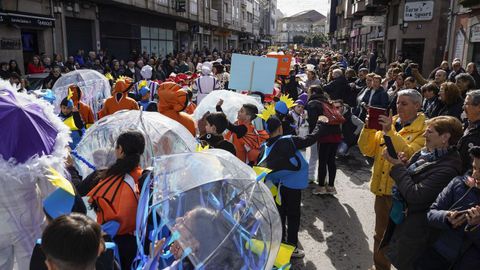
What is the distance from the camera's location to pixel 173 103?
5.14 m

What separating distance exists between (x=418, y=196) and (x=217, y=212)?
5.19 ft

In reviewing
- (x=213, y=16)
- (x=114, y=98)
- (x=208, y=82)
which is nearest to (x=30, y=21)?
(x=208, y=82)

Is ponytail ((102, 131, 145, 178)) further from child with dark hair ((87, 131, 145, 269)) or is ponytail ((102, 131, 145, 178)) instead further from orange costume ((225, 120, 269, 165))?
orange costume ((225, 120, 269, 165))

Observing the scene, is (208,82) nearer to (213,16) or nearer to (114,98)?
(114,98)

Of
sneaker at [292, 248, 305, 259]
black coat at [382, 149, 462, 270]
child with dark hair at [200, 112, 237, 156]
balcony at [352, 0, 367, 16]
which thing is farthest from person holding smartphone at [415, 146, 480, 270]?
balcony at [352, 0, 367, 16]

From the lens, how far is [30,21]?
13469mm

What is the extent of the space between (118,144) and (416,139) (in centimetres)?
265

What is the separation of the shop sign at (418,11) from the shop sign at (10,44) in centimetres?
1856

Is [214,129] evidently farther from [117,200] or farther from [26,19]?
[26,19]

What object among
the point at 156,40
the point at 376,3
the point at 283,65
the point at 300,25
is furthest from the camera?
the point at 300,25

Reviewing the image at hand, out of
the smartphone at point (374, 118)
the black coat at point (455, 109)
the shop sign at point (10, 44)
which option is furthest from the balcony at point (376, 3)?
the smartphone at point (374, 118)

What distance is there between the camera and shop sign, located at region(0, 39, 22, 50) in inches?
501

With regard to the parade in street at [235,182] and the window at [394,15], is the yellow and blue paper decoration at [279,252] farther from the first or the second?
the window at [394,15]

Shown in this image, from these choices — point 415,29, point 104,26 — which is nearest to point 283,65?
point 104,26
